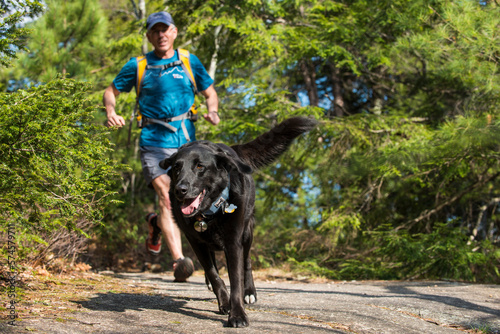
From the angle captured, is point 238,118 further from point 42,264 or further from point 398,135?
point 42,264

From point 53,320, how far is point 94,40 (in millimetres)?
8410


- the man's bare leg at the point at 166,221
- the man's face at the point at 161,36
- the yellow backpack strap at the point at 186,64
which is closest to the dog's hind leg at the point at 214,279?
the man's bare leg at the point at 166,221

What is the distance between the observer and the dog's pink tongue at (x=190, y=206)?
114 inches

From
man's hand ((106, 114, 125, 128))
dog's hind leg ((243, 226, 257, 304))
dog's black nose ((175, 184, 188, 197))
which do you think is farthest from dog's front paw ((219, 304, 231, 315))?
man's hand ((106, 114, 125, 128))

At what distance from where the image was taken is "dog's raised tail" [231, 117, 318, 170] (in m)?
3.74

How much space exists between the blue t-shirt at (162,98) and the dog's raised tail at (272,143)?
35.2 inches

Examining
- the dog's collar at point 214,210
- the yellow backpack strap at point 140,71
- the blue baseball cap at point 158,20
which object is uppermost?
the blue baseball cap at point 158,20

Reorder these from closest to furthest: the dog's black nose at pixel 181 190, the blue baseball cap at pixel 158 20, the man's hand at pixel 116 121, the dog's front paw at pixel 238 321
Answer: the dog's front paw at pixel 238 321 → the dog's black nose at pixel 181 190 → the man's hand at pixel 116 121 → the blue baseball cap at pixel 158 20

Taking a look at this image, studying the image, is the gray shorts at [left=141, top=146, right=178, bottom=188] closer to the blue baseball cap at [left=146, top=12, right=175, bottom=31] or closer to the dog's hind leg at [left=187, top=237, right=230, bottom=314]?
the blue baseball cap at [left=146, top=12, right=175, bottom=31]

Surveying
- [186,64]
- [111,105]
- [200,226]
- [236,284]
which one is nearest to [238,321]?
[236,284]

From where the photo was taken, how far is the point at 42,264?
15.0 feet

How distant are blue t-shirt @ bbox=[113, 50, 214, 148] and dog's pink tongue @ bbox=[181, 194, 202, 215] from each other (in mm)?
1505

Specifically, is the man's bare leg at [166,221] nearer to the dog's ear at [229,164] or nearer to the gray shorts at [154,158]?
the gray shorts at [154,158]

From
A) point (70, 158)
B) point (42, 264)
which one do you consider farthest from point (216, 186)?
point (42, 264)
